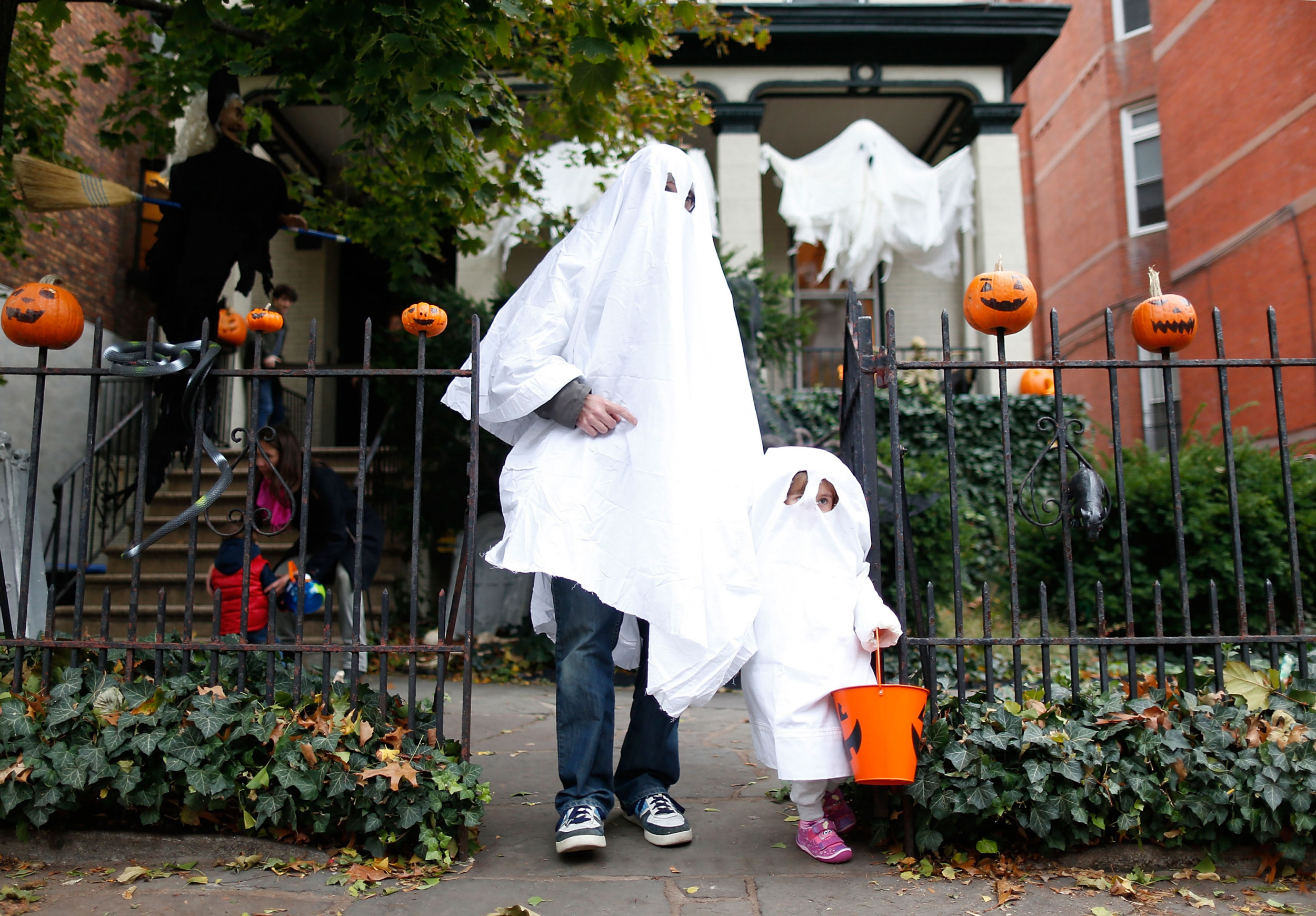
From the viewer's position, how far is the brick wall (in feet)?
30.7

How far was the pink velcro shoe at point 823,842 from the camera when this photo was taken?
2.80 meters

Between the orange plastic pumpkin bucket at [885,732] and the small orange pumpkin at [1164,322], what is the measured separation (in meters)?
1.54

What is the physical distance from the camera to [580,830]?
273 cm

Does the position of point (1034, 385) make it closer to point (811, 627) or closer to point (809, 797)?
point (811, 627)

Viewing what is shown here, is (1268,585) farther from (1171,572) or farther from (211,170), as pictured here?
(211,170)

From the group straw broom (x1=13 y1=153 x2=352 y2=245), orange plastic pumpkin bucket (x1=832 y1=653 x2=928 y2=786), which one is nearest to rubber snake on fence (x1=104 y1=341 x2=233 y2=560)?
orange plastic pumpkin bucket (x1=832 y1=653 x2=928 y2=786)

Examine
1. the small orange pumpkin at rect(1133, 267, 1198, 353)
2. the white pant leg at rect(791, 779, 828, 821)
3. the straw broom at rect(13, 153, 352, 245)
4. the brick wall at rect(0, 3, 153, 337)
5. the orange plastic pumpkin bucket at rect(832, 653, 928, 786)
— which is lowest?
the white pant leg at rect(791, 779, 828, 821)

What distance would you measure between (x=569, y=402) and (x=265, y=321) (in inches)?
51.6

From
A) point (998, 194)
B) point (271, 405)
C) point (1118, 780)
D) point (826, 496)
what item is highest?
point (998, 194)

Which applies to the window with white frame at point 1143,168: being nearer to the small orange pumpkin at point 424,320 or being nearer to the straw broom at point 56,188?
the straw broom at point 56,188

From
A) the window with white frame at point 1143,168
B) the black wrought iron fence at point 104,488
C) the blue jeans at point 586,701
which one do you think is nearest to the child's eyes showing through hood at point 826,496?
the blue jeans at point 586,701

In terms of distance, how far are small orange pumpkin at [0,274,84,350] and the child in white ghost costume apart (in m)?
2.41

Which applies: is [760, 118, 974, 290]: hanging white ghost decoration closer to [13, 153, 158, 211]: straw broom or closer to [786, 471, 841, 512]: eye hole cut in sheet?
[13, 153, 158, 211]: straw broom

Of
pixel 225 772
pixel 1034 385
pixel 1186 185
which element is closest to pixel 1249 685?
pixel 225 772
